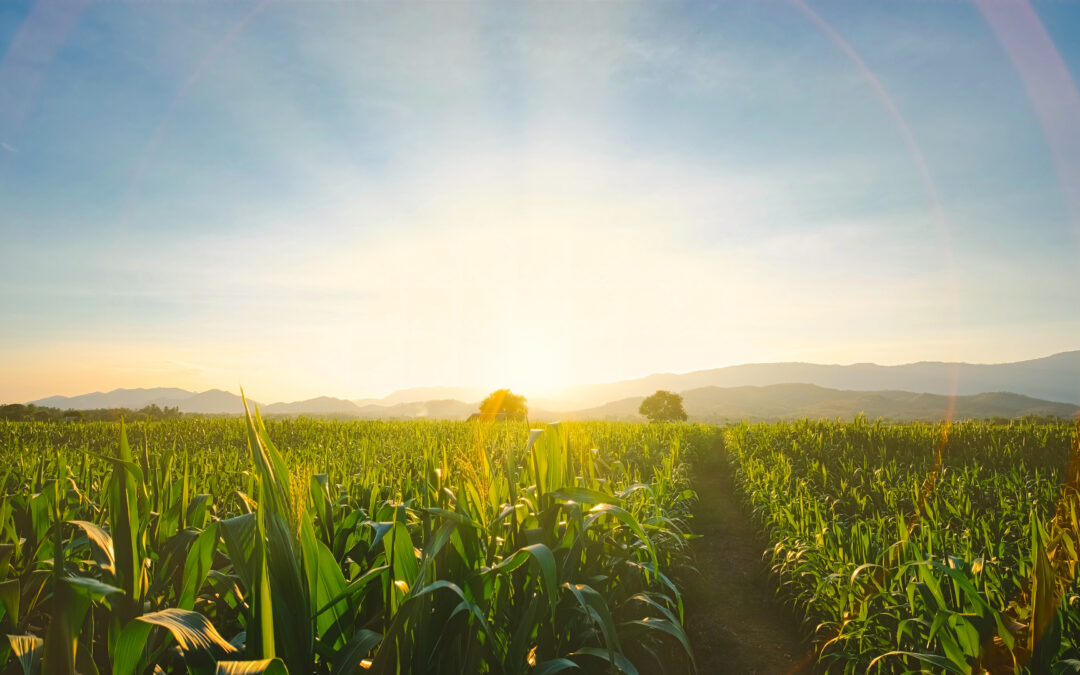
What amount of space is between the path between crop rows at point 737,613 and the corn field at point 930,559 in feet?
0.77

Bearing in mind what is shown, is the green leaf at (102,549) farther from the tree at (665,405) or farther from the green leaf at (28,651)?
the tree at (665,405)

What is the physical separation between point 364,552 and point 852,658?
3.31 metres

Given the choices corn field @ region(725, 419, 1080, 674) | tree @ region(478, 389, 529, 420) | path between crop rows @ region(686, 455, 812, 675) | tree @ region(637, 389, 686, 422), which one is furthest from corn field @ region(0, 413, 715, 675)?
tree @ region(637, 389, 686, 422)

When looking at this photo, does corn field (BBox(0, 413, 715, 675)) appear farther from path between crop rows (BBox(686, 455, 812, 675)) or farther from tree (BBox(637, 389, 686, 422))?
tree (BBox(637, 389, 686, 422))

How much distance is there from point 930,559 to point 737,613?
239 centimetres

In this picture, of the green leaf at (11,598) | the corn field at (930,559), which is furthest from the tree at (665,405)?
the green leaf at (11,598)

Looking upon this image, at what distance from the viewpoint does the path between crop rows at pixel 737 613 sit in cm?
424

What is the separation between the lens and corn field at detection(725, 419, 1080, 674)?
2.46 meters

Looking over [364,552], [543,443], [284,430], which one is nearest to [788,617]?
[543,443]

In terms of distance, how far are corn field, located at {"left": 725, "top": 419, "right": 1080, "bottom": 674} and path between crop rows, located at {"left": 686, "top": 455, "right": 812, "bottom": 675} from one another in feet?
0.77

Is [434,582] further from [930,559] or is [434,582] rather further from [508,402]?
[508,402]

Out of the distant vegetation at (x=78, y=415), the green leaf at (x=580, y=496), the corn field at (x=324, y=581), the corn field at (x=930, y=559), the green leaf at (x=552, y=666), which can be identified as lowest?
the corn field at (x=930, y=559)

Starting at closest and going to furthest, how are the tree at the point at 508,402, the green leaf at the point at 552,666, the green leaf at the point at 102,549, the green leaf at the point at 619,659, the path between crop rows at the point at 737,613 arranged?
the green leaf at the point at 102,549 → the green leaf at the point at 552,666 → the green leaf at the point at 619,659 → the path between crop rows at the point at 737,613 → the tree at the point at 508,402

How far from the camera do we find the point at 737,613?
529 centimetres
